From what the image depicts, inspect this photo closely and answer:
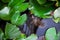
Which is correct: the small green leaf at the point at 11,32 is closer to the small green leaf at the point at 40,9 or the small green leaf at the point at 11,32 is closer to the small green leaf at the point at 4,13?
the small green leaf at the point at 4,13

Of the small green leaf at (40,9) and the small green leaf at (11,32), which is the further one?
the small green leaf at (40,9)

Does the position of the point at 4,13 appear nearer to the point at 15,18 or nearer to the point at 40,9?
the point at 15,18

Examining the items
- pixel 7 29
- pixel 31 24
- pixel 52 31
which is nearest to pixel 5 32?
pixel 7 29

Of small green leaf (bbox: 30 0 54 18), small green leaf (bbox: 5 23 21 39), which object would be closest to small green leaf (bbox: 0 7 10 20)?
small green leaf (bbox: 5 23 21 39)

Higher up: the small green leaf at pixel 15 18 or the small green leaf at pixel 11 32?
the small green leaf at pixel 15 18

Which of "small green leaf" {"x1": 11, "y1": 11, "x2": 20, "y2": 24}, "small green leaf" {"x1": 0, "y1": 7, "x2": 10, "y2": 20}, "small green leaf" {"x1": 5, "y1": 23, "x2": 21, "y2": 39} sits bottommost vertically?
"small green leaf" {"x1": 5, "y1": 23, "x2": 21, "y2": 39}

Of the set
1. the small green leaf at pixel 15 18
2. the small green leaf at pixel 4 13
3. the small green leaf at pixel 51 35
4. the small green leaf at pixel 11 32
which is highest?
the small green leaf at pixel 4 13

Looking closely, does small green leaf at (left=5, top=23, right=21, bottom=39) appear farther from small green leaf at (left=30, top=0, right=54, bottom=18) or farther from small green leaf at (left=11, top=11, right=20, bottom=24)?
small green leaf at (left=30, top=0, right=54, bottom=18)

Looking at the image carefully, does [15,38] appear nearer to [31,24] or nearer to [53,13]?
[53,13]

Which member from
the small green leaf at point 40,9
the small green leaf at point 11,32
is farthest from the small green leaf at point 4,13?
the small green leaf at point 40,9

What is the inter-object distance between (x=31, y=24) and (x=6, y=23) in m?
0.28

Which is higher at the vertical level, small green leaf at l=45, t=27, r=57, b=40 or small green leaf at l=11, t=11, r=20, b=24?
small green leaf at l=11, t=11, r=20, b=24

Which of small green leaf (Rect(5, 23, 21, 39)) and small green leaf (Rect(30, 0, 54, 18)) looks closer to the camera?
small green leaf (Rect(5, 23, 21, 39))

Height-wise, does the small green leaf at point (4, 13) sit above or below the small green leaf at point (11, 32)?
above
